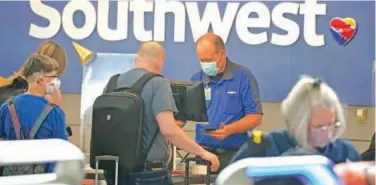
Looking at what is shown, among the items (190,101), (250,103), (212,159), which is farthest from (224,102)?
(212,159)

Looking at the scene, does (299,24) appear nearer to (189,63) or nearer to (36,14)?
(189,63)

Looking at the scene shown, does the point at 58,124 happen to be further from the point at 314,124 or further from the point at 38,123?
the point at 314,124

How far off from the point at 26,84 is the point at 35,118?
578mm

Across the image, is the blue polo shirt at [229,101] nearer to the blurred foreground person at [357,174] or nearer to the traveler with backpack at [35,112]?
the traveler with backpack at [35,112]

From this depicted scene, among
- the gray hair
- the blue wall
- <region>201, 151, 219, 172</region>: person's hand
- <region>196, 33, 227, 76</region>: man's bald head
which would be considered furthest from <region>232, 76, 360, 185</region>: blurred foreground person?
the blue wall

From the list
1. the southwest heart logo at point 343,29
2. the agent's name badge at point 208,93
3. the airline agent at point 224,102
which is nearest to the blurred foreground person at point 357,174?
the airline agent at point 224,102

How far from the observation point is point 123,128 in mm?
3242

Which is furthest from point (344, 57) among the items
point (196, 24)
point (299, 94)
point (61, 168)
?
point (61, 168)

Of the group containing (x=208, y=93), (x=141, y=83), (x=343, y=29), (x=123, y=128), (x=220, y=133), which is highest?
(x=343, y=29)

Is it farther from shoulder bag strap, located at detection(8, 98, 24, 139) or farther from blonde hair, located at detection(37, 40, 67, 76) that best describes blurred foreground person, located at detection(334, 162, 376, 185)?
blonde hair, located at detection(37, 40, 67, 76)

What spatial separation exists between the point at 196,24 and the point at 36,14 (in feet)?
4.34

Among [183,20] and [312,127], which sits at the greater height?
[183,20]

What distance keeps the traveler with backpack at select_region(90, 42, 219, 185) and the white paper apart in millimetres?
1682

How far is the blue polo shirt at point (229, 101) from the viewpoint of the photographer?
13.3ft
